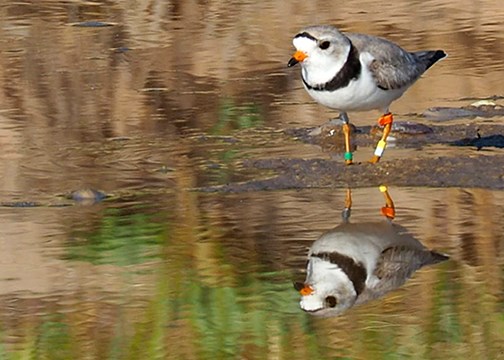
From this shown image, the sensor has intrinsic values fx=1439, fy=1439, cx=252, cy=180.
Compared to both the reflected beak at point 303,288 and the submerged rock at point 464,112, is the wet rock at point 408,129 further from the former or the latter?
the reflected beak at point 303,288

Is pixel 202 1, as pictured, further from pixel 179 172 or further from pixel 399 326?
pixel 399 326

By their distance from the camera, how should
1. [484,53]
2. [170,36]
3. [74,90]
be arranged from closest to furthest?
[74,90]
[484,53]
[170,36]

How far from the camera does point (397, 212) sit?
6.27 meters

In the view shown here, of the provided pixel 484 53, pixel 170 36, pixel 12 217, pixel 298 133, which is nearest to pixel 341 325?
pixel 12 217

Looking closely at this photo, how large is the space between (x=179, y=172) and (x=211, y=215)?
3.36ft

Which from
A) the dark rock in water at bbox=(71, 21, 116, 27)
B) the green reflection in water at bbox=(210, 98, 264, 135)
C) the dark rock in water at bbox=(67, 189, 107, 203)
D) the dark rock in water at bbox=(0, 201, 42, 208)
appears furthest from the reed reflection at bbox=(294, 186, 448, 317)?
the dark rock in water at bbox=(71, 21, 116, 27)

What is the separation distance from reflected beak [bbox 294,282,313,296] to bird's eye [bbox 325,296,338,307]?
0.31 feet

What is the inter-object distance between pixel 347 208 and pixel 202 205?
66 centimetres

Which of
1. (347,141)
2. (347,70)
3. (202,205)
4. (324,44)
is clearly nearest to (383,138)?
(347,141)

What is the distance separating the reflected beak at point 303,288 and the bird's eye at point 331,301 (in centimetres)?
9

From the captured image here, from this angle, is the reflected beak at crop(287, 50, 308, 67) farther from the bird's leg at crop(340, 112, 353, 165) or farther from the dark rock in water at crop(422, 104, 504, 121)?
the dark rock in water at crop(422, 104, 504, 121)

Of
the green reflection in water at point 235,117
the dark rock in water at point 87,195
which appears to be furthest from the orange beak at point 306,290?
the green reflection in water at point 235,117

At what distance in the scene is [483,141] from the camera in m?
7.78

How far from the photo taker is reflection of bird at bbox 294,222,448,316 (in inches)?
202
